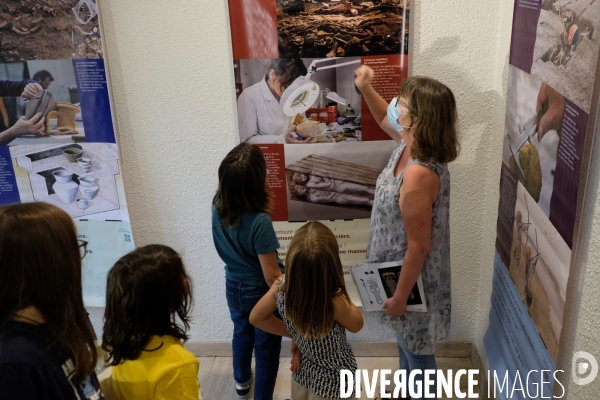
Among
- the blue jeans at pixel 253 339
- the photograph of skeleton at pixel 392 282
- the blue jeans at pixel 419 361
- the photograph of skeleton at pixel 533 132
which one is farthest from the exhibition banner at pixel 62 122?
the photograph of skeleton at pixel 533 132

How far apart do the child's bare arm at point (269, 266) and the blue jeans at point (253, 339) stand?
0.48 feet

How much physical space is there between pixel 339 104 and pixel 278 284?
89 cm

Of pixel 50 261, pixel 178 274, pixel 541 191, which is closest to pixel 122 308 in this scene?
pixel 178 274

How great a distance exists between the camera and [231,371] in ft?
9.04

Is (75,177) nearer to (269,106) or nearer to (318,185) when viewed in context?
(269,106)

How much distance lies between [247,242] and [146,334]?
26.1 inches

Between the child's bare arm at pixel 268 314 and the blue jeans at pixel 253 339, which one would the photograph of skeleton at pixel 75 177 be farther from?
the child's bare arm at pixel 268 314

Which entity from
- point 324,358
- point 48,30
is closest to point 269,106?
point 48,30

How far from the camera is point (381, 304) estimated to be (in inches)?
83.6

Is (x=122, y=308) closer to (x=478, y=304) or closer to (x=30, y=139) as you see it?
(x=30, y=139)

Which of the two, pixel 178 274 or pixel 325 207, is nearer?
pixel 178 274

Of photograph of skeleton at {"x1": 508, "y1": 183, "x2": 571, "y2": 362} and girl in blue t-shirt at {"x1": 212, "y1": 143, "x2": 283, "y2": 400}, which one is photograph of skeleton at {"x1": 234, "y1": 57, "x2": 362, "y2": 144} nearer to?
girl in blue t-shirt at {"x1": 212, "y1": 143, "x2": 283, "y2": 400}

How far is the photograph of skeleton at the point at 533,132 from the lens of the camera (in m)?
1.51

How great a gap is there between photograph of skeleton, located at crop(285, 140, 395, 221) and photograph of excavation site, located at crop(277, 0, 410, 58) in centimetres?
39
